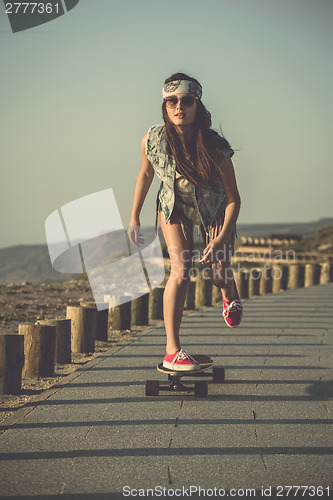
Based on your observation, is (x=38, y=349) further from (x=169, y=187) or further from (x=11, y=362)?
(x=169, y=187)

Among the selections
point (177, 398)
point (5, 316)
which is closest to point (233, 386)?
point (177, 398)

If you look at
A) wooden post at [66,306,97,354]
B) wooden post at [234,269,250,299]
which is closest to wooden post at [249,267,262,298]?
wooden post at [234,269,250,299]

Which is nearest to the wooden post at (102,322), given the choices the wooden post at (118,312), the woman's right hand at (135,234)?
the wooden post at (118,312)

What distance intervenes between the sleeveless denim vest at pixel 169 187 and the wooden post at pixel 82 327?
2329mm

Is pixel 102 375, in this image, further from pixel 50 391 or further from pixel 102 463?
pixel 102 463

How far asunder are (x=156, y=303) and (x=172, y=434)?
20.6 ft

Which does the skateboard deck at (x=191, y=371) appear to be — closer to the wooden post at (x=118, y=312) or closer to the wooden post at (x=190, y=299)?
the wooden post at (x=118, y=312)

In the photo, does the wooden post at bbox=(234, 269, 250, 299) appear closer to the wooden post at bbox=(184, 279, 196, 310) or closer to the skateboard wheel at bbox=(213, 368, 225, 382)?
the wooden post at bbox=(184, 279, 196, 310)

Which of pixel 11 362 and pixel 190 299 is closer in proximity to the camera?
pixel 11 362

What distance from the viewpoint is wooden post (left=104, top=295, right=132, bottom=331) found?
873 centimetres

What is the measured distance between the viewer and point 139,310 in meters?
9.43

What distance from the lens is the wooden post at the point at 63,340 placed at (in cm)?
632

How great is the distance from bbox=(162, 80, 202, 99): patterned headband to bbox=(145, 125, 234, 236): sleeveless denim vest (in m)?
0.29

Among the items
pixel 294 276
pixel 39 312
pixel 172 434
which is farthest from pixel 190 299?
pixel 172 434
